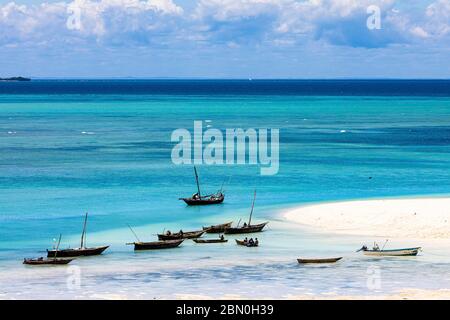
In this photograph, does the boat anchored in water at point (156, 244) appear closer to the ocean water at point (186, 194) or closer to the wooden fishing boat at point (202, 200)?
the ocean water at point (186, 194)

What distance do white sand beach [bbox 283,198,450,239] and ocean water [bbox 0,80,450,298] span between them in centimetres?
220

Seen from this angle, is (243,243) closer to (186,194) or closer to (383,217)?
(383,217)

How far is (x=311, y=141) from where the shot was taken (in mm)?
115250

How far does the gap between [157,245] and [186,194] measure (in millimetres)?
22062

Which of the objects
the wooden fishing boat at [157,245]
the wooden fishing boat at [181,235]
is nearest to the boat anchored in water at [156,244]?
the wooden fishing boat at [157,245]

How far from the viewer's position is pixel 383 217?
5678cm

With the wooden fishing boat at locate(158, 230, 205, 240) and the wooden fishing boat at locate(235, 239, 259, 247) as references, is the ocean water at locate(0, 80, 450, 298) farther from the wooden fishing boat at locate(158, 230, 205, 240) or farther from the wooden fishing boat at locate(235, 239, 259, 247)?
the wooden fishing boat at locate(158, 230, 205, 240)

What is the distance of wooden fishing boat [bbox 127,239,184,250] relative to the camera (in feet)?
160

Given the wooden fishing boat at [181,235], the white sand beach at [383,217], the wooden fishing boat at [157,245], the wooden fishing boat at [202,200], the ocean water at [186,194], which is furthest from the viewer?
the wooden fishing boat at [202,200]

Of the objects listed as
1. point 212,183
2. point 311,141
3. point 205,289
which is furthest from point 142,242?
point 311,141

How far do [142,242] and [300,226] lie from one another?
11006 mm

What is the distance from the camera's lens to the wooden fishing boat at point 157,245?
48.8 metres

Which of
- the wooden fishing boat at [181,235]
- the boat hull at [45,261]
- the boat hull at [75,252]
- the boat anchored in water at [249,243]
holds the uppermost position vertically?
the wooden fishing boat at [181,235]

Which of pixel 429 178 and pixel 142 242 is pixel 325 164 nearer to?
pixel 429 178
